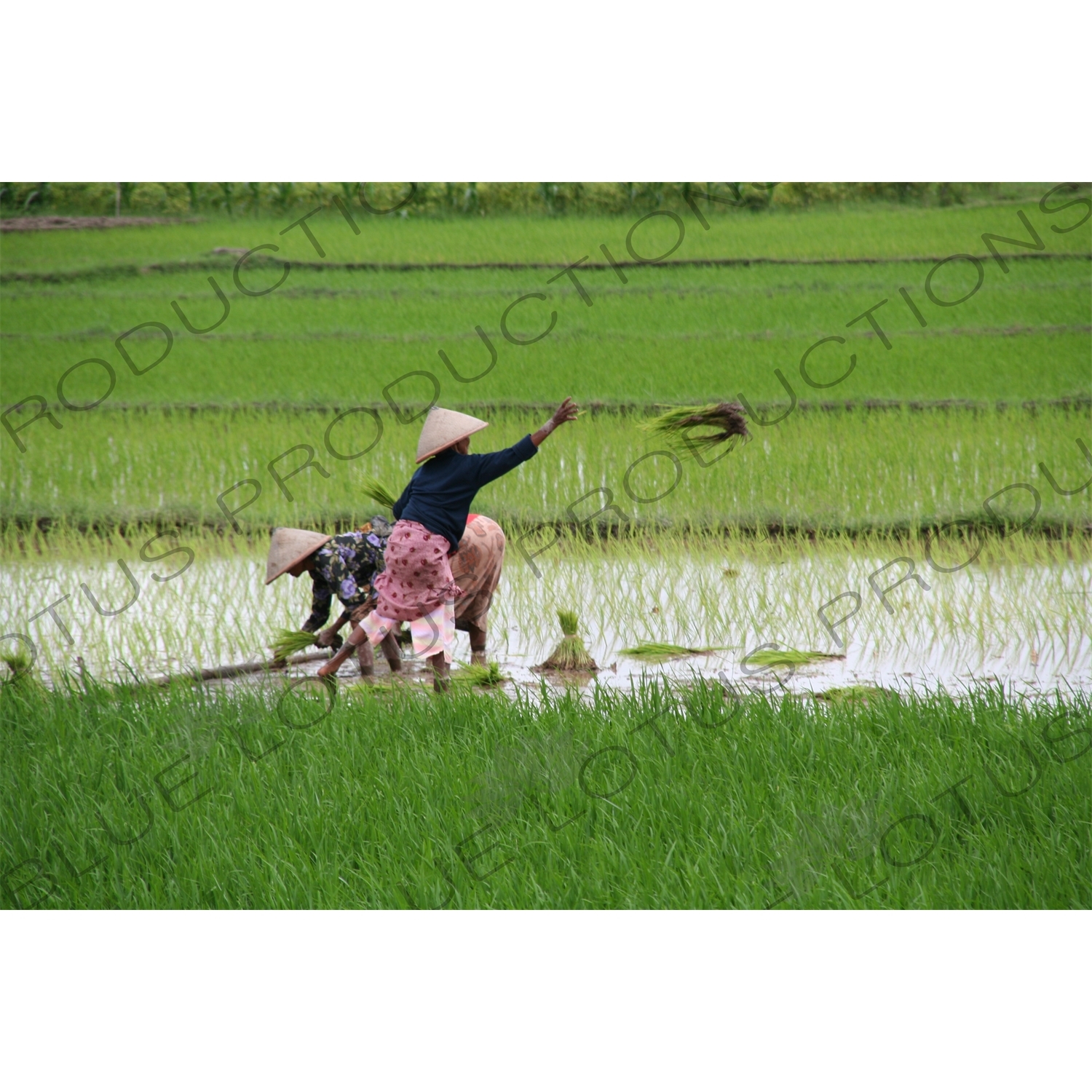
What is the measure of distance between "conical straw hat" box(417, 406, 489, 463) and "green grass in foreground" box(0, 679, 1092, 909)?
76 centimetres

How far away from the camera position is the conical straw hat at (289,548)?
11.7 feet

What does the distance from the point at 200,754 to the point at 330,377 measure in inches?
142

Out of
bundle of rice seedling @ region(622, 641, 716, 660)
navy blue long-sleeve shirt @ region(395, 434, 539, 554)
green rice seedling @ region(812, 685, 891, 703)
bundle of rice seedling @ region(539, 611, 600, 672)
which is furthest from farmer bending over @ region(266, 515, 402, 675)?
green rice seedling @ region(812, 685, 891, 703)

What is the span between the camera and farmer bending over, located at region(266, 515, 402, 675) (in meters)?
3.57

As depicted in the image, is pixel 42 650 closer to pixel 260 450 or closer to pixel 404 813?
pixel 260 450

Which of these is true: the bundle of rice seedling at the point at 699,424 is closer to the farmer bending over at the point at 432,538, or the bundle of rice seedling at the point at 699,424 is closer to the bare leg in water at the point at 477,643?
the farmer bending over at the point at 432,538

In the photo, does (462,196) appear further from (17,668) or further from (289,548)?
(17,668)

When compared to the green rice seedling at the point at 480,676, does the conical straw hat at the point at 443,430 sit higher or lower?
higher

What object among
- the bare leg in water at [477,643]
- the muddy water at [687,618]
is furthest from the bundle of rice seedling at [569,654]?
the bare leg in water at [477,643]

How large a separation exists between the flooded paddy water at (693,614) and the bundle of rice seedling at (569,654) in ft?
0.22

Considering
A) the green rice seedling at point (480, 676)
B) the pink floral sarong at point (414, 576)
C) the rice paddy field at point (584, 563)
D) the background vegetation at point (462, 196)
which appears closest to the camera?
the rice paddy field at point (584, 563)

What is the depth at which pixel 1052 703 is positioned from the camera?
3539 mm

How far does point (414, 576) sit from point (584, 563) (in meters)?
1.38

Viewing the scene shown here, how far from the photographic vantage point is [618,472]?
5.36 metres
